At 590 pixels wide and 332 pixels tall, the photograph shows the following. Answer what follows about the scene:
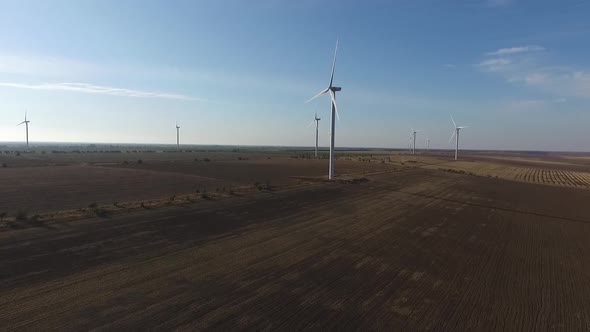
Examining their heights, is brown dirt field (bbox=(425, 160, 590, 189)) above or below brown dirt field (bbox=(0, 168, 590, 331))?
below

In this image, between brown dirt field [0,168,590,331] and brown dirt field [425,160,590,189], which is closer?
brown dirt field [0,168,590,331]

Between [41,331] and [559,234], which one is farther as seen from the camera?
[559,234]

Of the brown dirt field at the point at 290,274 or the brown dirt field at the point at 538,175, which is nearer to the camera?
the brown dirt field at the point at 290,274

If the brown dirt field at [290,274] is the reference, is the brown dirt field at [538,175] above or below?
below

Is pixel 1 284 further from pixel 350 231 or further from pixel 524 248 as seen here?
pixel 524 248

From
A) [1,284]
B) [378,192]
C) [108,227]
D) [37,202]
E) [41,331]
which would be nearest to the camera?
[41,331]

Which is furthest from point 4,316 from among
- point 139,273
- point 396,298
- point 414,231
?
point 414,231

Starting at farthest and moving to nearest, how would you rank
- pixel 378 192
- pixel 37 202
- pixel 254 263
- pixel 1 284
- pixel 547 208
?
1. pixel 378 192
2. pixel 547 208
3. pixel 37 202
4. pixel 254 263
5. pixel 1 284

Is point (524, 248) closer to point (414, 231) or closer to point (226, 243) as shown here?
point (414, 231)
